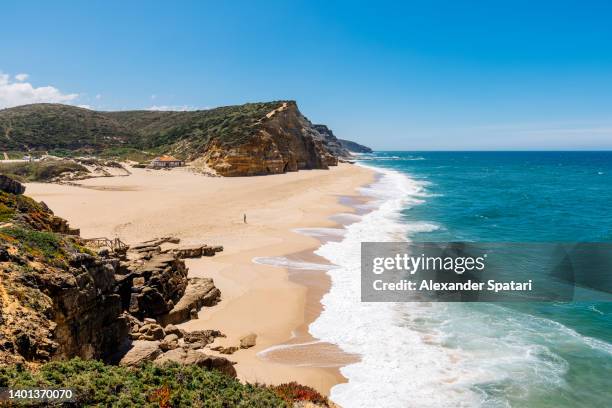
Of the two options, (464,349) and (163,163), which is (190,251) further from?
(163,163)

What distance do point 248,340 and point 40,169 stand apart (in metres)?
42.8

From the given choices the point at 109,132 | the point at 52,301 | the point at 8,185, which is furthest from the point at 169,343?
the point at 109,132

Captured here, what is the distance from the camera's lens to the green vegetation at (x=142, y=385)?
5.65 metres

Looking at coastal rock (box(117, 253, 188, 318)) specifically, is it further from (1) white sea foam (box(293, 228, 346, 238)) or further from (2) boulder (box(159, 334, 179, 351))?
(1) white sea foam (box(293, 228, 346, 238))

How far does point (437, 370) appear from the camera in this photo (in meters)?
10.9

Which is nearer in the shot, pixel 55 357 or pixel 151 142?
pixel 55 357

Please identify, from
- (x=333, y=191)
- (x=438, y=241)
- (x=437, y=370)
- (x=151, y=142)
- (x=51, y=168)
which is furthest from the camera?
(x=151, y=142)

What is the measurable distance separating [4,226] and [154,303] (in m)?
4.82

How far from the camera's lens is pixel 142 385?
21.0 ft

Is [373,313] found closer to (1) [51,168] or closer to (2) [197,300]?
(2) [197,300]

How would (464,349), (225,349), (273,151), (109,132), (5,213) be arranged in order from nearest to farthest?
(5,213)
(225,349)
(464,349)
(273,151)
(109,132)

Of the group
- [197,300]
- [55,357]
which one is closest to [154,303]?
[197,300]

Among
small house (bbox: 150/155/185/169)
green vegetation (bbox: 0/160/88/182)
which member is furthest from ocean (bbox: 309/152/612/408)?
small house (bbox: 150/155/185/169)

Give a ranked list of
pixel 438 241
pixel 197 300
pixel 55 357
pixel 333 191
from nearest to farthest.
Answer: pixel 55 357 < pixel 197 300 < pixel 438 241 < pixel 333 191
